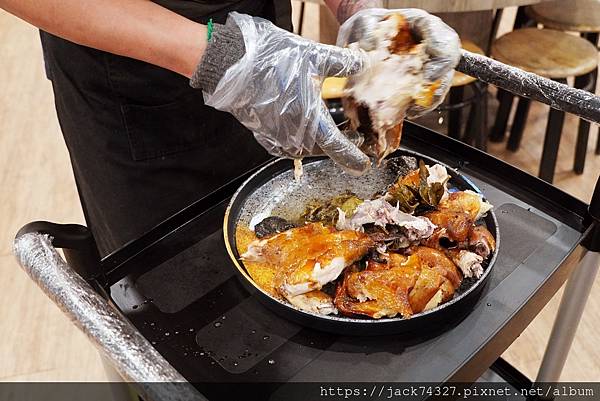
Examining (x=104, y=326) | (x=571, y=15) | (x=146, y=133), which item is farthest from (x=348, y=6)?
(x=571, y=15)

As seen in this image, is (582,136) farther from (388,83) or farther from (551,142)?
(388,83)

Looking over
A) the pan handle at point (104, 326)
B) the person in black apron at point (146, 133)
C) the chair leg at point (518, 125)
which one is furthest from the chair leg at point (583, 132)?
the pan handle at point (104, 326)

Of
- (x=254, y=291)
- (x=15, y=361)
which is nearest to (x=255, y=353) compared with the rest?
(x=254, y=291)

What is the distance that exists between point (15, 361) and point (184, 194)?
0.91 m

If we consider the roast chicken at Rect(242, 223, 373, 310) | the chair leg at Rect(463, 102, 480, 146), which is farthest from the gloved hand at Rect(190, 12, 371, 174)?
the chair leg at Rect(463, 102, 480, 146)

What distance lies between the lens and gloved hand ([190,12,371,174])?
94 centimetres

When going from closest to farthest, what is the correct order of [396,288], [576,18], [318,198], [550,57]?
[396,288] < [318,198] < [550,57] < [576,18]

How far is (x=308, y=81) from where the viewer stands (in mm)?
939

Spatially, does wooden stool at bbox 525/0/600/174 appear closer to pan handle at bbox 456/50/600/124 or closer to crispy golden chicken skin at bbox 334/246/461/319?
pan handle at bbox 456/50/600/124

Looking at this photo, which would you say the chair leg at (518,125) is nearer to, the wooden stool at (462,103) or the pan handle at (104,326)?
the wooden stool at (462,103)

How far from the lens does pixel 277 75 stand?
94 cm

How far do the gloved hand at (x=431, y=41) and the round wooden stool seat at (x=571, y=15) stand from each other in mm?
1685

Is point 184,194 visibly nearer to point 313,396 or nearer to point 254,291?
point 254,291

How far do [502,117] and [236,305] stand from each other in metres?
2.04
